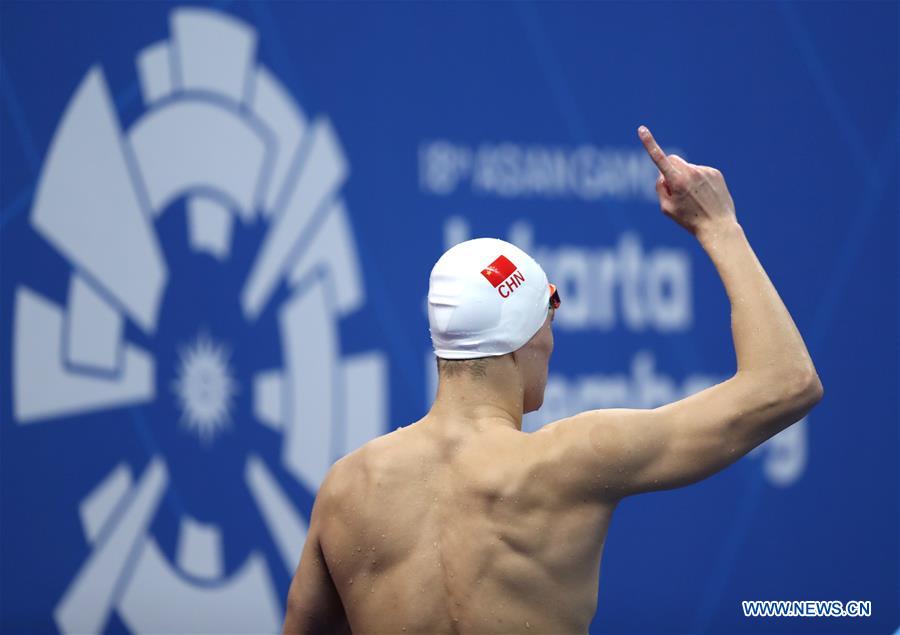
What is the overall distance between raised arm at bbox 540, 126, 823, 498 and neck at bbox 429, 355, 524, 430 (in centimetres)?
14

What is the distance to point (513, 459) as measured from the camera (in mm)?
2205

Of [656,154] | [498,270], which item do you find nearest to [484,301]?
[498,270]

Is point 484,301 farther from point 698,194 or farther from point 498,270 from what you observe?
point 698,194

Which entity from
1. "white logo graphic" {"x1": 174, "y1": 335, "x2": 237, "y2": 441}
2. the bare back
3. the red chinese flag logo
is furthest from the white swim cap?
"white logo graphic" {"x1": 174, "y1": 335, "x2": 237, "y2": 441}

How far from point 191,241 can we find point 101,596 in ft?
4.42

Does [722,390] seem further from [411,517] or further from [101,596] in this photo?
[101,596]

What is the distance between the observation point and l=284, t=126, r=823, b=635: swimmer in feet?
6.85

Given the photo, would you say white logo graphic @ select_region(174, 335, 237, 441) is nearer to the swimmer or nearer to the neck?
the swimmer

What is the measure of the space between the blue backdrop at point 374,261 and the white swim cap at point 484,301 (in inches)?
89.0

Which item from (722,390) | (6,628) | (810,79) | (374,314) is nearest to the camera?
(722,390)

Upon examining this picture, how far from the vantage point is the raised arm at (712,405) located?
207 centimetres

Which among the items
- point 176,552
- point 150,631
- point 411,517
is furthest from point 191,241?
point 411,517

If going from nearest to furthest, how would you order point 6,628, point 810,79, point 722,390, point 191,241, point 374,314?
point 722,390 → point 6,628 → point 191,241 → point 374,314 → point 810,79

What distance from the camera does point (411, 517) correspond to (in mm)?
2256
